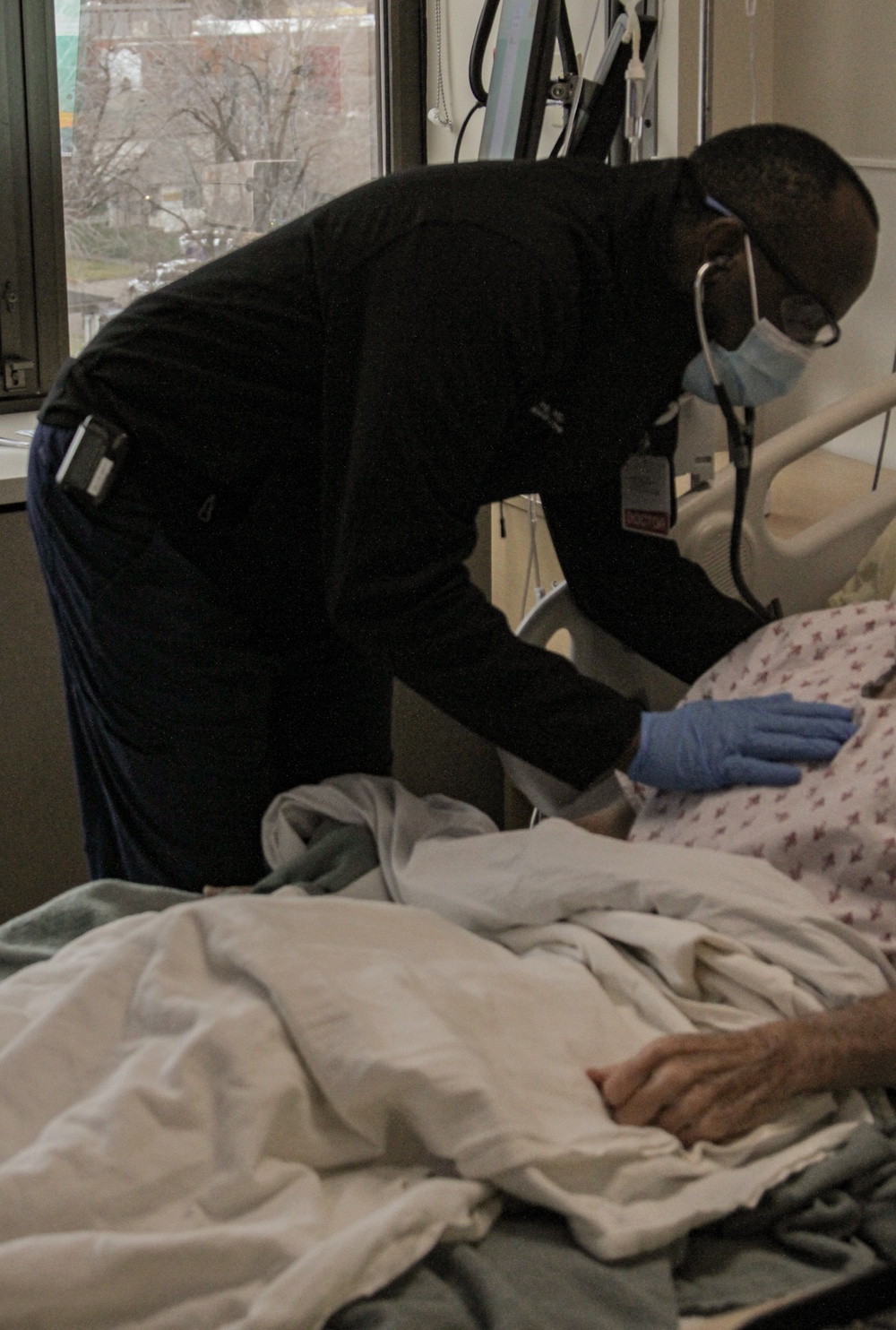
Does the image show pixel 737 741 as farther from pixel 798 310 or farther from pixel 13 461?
pixel 13 461

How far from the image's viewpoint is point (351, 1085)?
1.13 metres

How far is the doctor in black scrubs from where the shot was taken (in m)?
1.49

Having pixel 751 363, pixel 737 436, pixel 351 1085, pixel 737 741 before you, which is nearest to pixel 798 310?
pixel 751 363

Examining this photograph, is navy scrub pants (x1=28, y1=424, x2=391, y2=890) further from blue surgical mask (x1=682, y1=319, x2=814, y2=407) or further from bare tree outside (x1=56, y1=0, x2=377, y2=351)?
bare tree outside (x1=56, y1=0, x2=377, y2=351)

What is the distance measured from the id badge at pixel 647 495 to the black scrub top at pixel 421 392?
75 millimetres

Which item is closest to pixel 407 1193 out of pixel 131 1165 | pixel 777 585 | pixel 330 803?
pixel 131 1165

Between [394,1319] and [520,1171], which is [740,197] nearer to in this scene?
[520,1171]

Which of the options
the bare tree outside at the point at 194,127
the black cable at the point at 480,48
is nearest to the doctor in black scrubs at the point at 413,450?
the black cable at the point at 480,48

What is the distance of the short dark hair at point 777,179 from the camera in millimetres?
1504

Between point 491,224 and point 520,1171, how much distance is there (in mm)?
933

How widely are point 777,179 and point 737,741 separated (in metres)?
0.60

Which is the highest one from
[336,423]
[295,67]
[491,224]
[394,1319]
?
[295,67]

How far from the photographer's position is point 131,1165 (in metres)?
1.07

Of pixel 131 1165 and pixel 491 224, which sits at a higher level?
pixel 491 224
